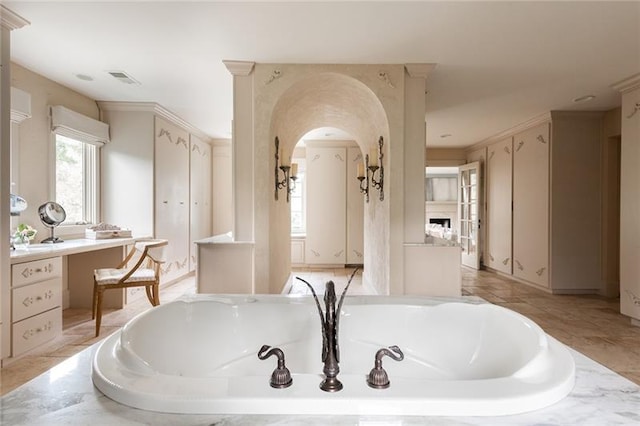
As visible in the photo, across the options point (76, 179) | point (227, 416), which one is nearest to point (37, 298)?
point (76, 179)

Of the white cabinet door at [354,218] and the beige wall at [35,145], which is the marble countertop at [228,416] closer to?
the beige wall at [35,145]

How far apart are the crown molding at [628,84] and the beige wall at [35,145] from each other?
5793 mm

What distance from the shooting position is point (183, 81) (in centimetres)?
339

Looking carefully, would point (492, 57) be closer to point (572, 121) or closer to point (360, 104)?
point (360, 104)

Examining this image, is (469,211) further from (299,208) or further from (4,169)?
(4,169)

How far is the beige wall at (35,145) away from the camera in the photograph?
3021 mm

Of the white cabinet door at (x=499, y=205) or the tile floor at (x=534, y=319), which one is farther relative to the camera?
the white cabinet door at (x=499, y=205)

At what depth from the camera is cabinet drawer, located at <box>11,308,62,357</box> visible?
2376 mm

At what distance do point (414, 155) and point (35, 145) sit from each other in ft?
11.8

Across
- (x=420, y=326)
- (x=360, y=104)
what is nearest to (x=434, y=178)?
(x=360, y=104)

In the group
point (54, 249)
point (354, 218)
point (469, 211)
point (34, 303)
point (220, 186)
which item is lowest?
point (34, 303)

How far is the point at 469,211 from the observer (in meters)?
6.64

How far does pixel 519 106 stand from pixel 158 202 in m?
4.81

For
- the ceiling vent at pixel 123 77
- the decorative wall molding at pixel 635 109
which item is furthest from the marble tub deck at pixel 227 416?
the decorative wall molding at pixel 635 109
